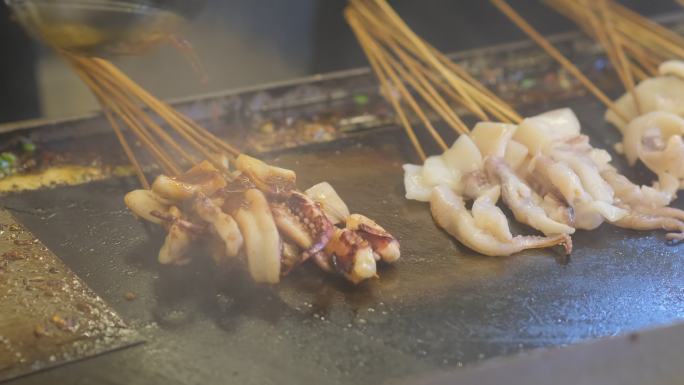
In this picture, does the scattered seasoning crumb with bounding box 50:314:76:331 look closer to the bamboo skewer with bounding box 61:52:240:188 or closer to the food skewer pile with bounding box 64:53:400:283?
the food skewer pile with bounding box 64:53:400:283

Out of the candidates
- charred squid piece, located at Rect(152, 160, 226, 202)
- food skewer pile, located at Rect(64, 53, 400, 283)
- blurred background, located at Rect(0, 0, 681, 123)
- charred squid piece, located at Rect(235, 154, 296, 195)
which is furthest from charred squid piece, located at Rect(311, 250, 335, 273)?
blurred background, located at Rect(0, 0, 681, 123)

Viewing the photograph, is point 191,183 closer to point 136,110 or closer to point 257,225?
point 257,225

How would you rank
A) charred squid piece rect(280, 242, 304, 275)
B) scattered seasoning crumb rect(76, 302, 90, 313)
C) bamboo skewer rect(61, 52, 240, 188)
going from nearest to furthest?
scattered seasoning crumb rect(76, 302, 90, 313) < charred squid piece rect(280, 242, 304, 275) < bamboo skewer rect(61, 52, 240, 188)

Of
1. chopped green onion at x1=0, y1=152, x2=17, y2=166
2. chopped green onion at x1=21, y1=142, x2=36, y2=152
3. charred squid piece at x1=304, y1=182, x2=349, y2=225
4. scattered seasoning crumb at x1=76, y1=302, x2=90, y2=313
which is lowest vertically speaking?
scattered seasoning crumb at x1=76, y1=302, x2=90, y2=313

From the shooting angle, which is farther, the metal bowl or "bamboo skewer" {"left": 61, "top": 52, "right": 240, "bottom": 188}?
"bamboo skewer" {"left": 61, "top": 52, "right": 240, "bottom": 188}

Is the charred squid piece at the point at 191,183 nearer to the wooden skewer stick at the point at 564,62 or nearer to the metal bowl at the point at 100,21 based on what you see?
the metal bowl at the point at 100,21

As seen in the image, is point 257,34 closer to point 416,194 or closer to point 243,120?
point 243,120

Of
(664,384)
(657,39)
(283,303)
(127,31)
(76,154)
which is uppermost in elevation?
(127,31)

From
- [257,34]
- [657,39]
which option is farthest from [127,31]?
[657,39]
